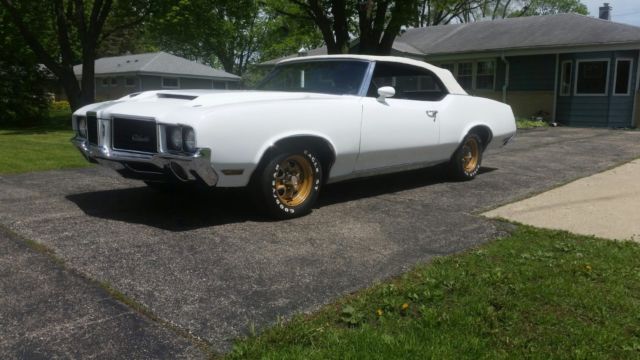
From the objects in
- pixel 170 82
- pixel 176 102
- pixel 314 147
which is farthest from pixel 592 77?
pixel 170 82

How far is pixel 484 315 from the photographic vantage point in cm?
311

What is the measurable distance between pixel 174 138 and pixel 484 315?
8.75ft

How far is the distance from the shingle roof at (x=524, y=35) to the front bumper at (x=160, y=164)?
17.2 meters

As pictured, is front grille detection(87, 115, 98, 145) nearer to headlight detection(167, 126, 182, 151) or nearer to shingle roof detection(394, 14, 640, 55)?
headlight detection(167, 126, 182, 151)

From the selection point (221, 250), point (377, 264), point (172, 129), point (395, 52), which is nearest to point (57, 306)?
point (221, 250)

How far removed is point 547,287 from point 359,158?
99.3 inches

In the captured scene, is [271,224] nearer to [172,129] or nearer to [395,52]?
[172,129]

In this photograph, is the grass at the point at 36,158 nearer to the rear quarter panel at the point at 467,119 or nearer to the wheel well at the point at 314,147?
the wheel well at the point at 314,147

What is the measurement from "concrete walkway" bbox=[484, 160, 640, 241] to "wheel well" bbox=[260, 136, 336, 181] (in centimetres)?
161

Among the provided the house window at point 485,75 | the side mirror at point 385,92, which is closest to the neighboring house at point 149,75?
the house window at point 485,75

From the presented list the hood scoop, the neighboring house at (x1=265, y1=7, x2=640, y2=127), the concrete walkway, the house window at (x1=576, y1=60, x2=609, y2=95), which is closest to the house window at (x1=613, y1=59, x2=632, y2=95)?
the neighboring house at (x1=265, y1=7, x2=640, y2=127)

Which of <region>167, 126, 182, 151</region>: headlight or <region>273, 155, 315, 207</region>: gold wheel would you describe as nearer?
<region>167, 126, 182, 151</region>: headlight

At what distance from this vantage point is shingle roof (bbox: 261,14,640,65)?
1852 centimetres

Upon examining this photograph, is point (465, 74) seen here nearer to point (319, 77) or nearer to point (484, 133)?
point (484, 133)
